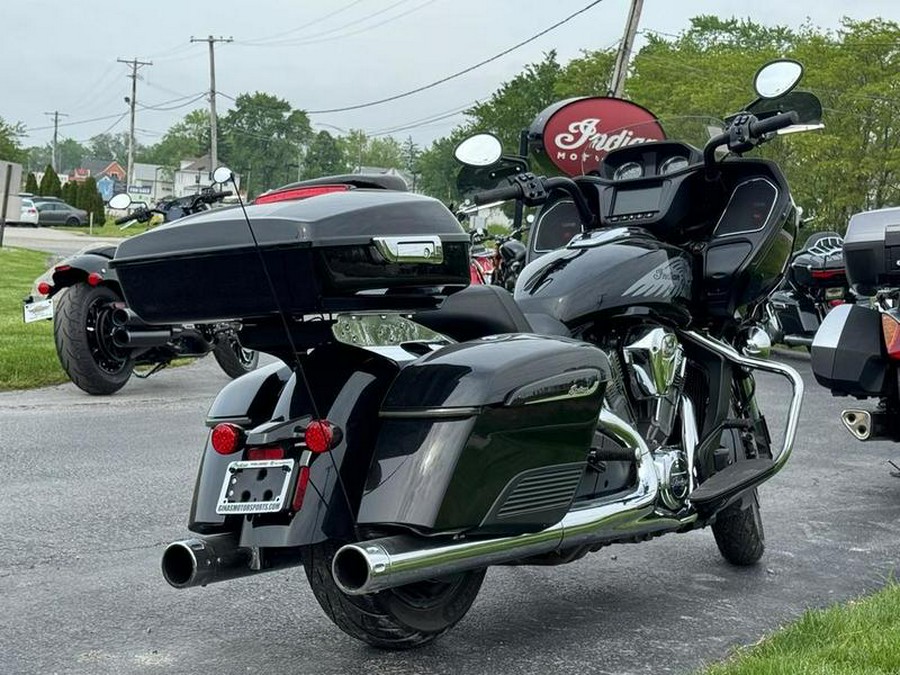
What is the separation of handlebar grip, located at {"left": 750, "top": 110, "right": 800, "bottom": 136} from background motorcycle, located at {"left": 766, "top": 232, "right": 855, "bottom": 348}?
317 inches

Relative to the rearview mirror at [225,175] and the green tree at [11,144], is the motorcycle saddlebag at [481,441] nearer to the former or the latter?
the rearview mirror at [225,175]

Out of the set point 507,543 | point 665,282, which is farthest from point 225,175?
point 507,543

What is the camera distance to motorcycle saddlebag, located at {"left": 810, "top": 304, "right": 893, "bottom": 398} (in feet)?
20.6

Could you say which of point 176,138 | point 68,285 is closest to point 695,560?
point 68,285

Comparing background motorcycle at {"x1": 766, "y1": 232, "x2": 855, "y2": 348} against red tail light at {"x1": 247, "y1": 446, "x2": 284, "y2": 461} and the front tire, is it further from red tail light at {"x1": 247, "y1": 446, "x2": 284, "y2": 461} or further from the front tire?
red tail light at {"x1": 247, "y1": 446, "x2": 284, "y2": 461}

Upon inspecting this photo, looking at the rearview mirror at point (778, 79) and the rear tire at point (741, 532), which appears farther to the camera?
the rear tire at point (741, 532)

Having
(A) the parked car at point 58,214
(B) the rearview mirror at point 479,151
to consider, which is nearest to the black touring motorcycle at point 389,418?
(B) the rearview mirror at point 479,151

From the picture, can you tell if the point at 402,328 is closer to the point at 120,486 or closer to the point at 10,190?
the point at 120,486

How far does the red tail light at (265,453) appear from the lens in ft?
10.8

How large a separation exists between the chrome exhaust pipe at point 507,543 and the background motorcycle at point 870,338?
2.35m

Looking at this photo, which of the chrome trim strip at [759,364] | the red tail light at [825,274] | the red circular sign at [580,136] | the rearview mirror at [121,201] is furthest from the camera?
the red tail light at [825,274]

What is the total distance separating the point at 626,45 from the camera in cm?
2673

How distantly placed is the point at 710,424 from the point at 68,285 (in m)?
6.03

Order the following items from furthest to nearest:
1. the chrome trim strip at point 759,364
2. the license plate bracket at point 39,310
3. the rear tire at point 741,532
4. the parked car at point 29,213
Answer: the parked car at point 29,213 → the license plate bracket at point 39,310 → the rear tire at point 741,532 → the chrome trim strip at point 759,364
